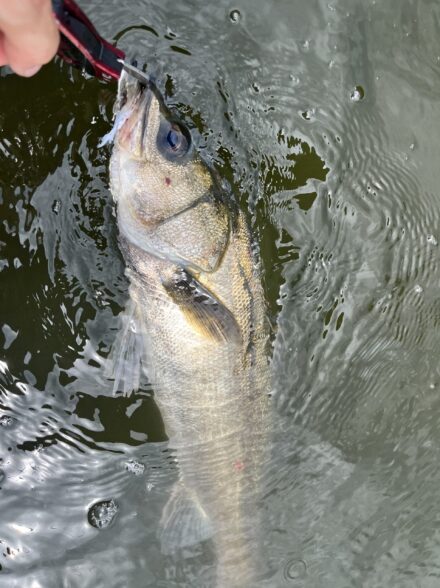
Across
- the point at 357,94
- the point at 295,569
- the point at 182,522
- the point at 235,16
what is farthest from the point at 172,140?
the point at 295,569

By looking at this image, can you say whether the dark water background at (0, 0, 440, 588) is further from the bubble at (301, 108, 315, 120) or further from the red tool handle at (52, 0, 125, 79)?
the red tool handle at (52, 0, 125, 79)

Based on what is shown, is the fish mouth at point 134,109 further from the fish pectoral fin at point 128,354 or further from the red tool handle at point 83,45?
the fish pectoral fin at point 128,354

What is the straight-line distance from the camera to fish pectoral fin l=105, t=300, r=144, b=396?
252 centimetres

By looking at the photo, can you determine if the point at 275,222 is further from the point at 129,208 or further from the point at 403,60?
the point at 403,60

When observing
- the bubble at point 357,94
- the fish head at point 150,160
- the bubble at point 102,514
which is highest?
the bubble at point 357,94

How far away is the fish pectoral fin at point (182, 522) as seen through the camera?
2697 millimetres

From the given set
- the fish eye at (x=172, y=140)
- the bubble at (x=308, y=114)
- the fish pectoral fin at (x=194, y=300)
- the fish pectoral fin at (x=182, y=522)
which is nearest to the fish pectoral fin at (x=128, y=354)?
the fish pectoral fin at (x=194, y=300)

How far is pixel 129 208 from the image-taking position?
234cm

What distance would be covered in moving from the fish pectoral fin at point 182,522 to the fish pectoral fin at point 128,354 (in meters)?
0.50

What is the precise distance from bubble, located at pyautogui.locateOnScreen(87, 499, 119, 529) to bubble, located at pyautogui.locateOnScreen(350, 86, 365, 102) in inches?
86.1

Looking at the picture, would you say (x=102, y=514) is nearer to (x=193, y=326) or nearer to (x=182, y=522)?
(x=182, y=522)

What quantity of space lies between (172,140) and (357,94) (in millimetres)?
1214

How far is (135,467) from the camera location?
283cm

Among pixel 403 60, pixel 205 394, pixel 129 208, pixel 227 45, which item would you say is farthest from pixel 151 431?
pixel 403 60
